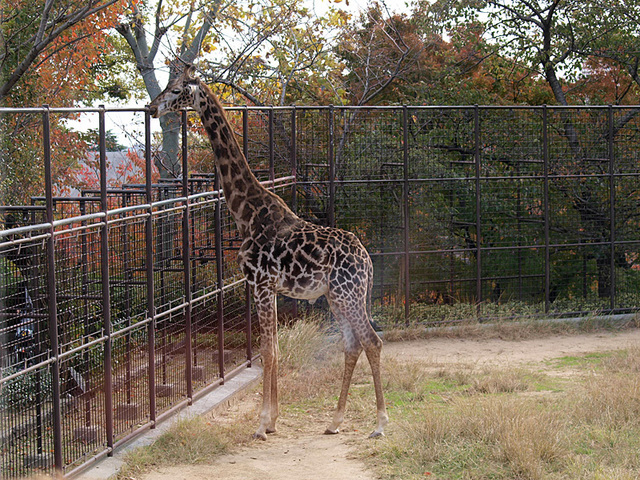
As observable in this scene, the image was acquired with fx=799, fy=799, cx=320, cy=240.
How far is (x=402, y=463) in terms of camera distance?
21.2 ft

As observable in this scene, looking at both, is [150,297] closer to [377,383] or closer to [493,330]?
[377,383]

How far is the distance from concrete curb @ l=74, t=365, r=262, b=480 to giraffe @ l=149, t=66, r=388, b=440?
77 centimetres

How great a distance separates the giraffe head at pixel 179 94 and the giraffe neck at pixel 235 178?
16 cm

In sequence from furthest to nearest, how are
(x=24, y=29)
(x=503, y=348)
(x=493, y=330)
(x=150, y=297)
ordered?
(x=24, y=29) → (x=493, y=330) → (x=503, y=348) → (x=150, y=297)

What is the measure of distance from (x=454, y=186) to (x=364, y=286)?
664 cm

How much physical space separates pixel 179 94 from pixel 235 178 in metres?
0.97

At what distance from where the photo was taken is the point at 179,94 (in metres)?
7.60

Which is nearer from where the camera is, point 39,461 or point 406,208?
point 39,461

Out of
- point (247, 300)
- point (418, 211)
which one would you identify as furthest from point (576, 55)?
point (247, 300)

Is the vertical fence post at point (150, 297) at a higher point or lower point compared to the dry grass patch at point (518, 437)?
higher

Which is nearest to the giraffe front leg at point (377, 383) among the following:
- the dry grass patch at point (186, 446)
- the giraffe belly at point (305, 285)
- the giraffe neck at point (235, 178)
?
the giraffe belly at point (305, 285)

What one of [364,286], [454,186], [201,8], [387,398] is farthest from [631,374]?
[201,8]

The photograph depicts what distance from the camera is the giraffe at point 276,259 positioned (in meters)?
7.50

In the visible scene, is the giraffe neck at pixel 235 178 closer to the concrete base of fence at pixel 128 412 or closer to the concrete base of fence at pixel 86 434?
the concrete base of fence at pixel 128 412
